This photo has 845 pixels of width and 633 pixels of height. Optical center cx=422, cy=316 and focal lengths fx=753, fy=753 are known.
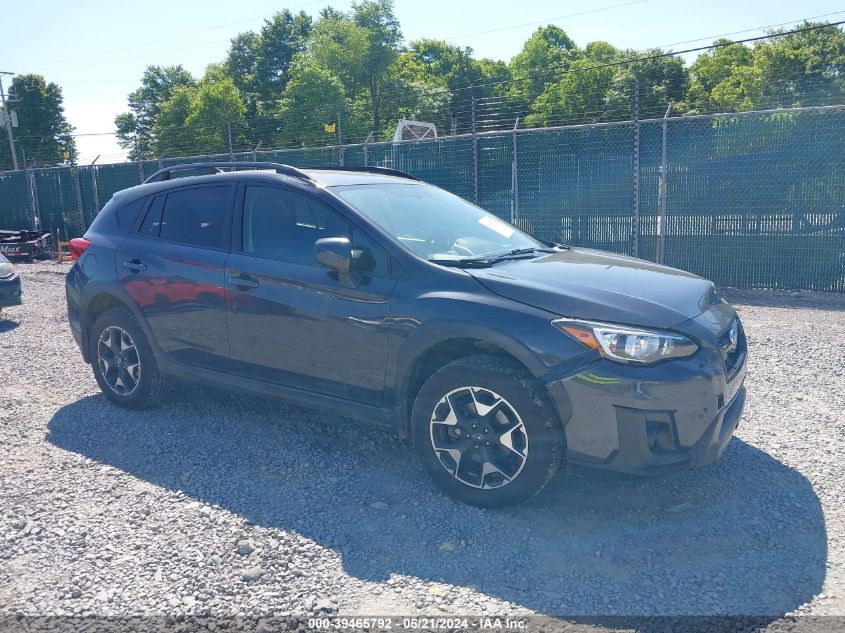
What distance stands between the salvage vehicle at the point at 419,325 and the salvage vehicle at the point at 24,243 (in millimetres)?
14661

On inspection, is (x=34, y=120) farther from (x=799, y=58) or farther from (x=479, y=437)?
(x=479, y=437)

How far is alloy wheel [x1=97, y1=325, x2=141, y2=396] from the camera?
17.9ft

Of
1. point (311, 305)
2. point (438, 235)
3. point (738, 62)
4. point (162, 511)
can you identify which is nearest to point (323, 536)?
point (162, 511)

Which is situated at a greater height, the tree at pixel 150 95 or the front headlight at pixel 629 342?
the tree at pixel 150 95

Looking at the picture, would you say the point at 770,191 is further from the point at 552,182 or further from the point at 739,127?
the point at 552,182

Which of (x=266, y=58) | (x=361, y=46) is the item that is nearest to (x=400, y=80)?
(x=361, y=46)

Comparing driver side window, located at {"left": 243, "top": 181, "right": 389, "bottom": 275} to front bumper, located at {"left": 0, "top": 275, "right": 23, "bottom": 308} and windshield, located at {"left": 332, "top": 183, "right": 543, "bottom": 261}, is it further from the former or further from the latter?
front bumper, located at {"left": 0, "top": 275, "right": 23, "bottom": 308}

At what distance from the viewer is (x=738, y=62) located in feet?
198

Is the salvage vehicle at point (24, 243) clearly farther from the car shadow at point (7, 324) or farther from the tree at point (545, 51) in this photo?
the tree at point (545, 51)

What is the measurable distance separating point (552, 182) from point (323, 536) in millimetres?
9091

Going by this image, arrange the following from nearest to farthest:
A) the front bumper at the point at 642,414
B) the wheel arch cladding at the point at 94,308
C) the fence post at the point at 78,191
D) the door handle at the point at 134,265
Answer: the front bumper at the point at 642,414 < the door handle at the point at 134,265 < the wheel arch cladding at the point at 94,308 < the fence post at the point at 78,191

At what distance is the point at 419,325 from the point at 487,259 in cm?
71

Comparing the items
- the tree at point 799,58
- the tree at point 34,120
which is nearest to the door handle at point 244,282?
the tree at point 799,58

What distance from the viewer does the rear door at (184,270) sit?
4.89m
